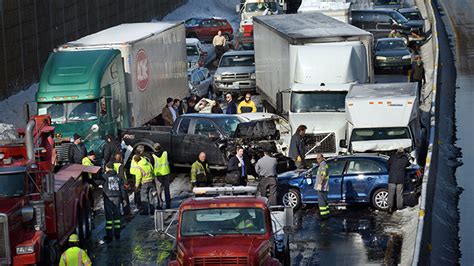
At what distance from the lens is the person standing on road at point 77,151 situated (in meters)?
29.5

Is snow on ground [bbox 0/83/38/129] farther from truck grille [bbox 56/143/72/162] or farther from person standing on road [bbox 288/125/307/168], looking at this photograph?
person standing on road [bbox 288/125/307/168]

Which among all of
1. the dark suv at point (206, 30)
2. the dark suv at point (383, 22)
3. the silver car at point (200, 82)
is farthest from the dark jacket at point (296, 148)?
the dark suv at point (206, 30)

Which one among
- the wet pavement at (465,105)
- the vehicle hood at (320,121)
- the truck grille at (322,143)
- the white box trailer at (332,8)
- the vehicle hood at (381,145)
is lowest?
the wet pavement at (465,105)

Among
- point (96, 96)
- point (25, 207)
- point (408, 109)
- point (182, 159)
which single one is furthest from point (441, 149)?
point (25, 207)

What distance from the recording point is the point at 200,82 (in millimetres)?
45000

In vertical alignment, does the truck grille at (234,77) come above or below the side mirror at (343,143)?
below

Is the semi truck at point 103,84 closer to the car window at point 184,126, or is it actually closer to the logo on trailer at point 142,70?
the logo on trailer at point 142,70

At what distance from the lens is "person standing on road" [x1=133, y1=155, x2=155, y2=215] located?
26531 millimetres

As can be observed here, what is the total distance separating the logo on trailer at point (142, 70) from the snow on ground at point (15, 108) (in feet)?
13.9

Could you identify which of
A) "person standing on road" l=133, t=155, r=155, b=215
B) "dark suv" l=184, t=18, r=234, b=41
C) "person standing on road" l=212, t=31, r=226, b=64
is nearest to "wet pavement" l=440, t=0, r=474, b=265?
"person standing on road" l=133, t=155, r=155, b=215

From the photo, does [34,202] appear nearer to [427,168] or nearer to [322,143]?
[427,168]

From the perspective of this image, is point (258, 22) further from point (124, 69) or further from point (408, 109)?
point (408, 109)

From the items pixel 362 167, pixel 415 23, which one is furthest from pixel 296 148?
pixel 415 23

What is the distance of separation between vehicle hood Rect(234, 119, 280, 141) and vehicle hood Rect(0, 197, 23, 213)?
11.3 meters
